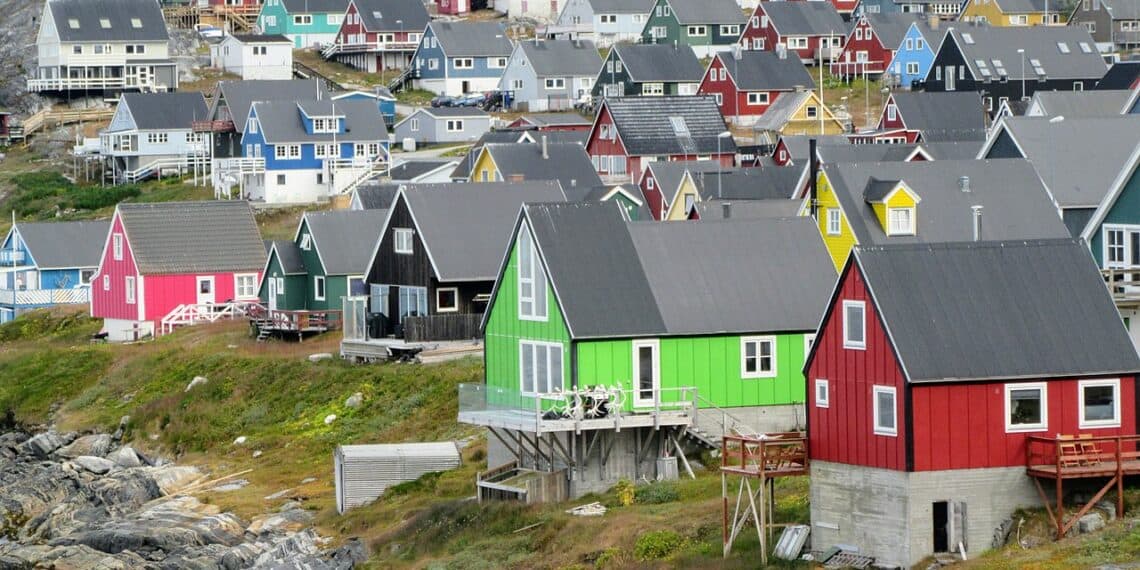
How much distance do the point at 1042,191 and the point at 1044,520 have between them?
2079 cm

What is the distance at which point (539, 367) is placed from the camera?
47.7 metres

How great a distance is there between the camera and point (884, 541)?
121 feet

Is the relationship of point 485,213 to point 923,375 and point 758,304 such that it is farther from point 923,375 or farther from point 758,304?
point 923,375

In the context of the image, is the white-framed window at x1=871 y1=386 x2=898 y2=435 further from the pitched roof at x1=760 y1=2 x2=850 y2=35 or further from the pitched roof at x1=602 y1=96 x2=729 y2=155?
the pitched roof at x1=760 y1=2 x2=850 y2=35

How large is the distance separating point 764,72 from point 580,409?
8084 centimetres

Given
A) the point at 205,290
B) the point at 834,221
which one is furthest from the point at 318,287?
the point at 834,221

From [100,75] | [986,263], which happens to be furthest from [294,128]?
[986,263]

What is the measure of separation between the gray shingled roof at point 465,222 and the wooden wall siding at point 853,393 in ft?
79.0

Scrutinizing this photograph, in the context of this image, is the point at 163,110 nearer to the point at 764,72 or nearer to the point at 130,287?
the point at 764,72

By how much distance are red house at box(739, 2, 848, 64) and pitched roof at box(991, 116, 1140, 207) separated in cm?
7972

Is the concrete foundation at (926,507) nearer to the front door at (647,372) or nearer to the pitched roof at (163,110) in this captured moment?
the front door at (647,372)

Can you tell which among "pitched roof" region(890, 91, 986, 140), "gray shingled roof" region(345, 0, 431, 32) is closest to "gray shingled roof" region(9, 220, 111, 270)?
"pitched roof" region(890, 91, 986, 140)

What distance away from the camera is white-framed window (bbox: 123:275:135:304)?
8150 cm

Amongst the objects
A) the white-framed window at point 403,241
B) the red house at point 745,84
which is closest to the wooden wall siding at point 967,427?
the white-framed window at point 403,241
